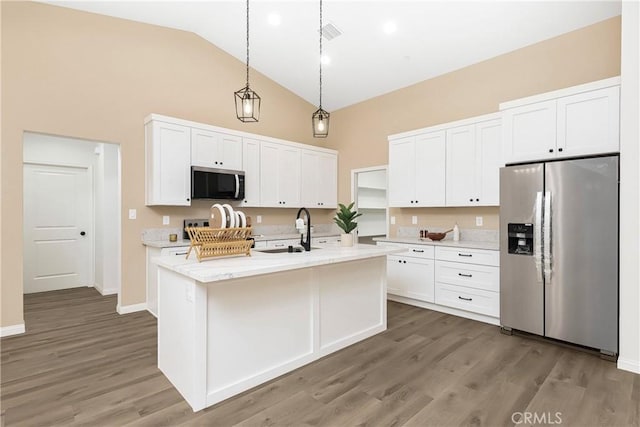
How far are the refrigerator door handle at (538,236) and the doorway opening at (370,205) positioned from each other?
10.9ft

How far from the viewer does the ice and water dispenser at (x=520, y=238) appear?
10.3 feet

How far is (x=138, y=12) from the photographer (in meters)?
3.97

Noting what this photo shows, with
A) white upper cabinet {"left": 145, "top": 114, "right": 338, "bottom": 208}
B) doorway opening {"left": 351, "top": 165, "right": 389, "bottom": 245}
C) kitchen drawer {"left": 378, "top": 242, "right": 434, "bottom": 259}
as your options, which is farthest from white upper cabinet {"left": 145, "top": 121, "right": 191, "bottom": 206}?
doorway opening {"left": 351, "top": 165, "right": 389, "bottom": 245}

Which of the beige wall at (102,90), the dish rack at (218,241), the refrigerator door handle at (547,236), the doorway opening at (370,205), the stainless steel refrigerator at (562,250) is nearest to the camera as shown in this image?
the dish rack at (218,241)

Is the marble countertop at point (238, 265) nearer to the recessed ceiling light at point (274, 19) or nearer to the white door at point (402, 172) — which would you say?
the white door at point (402, 172)

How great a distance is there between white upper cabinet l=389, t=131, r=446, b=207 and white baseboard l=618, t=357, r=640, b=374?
2.31m

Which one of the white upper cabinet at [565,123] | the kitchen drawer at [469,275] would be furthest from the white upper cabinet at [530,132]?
the kitchen drawer at [469,275]

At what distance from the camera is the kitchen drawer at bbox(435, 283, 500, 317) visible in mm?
3561

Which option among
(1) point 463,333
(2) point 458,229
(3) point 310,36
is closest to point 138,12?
(3) point 310,36

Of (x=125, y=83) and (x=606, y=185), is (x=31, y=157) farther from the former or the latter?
(x=606, y=185)

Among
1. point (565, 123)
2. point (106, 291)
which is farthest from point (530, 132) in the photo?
point (106, 291)

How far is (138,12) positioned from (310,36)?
7.01ft

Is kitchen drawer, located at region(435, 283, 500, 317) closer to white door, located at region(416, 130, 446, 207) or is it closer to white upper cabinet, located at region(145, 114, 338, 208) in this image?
white door, located at region(416, 130, 446, 207)

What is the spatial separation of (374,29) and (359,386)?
3873 millimetres
